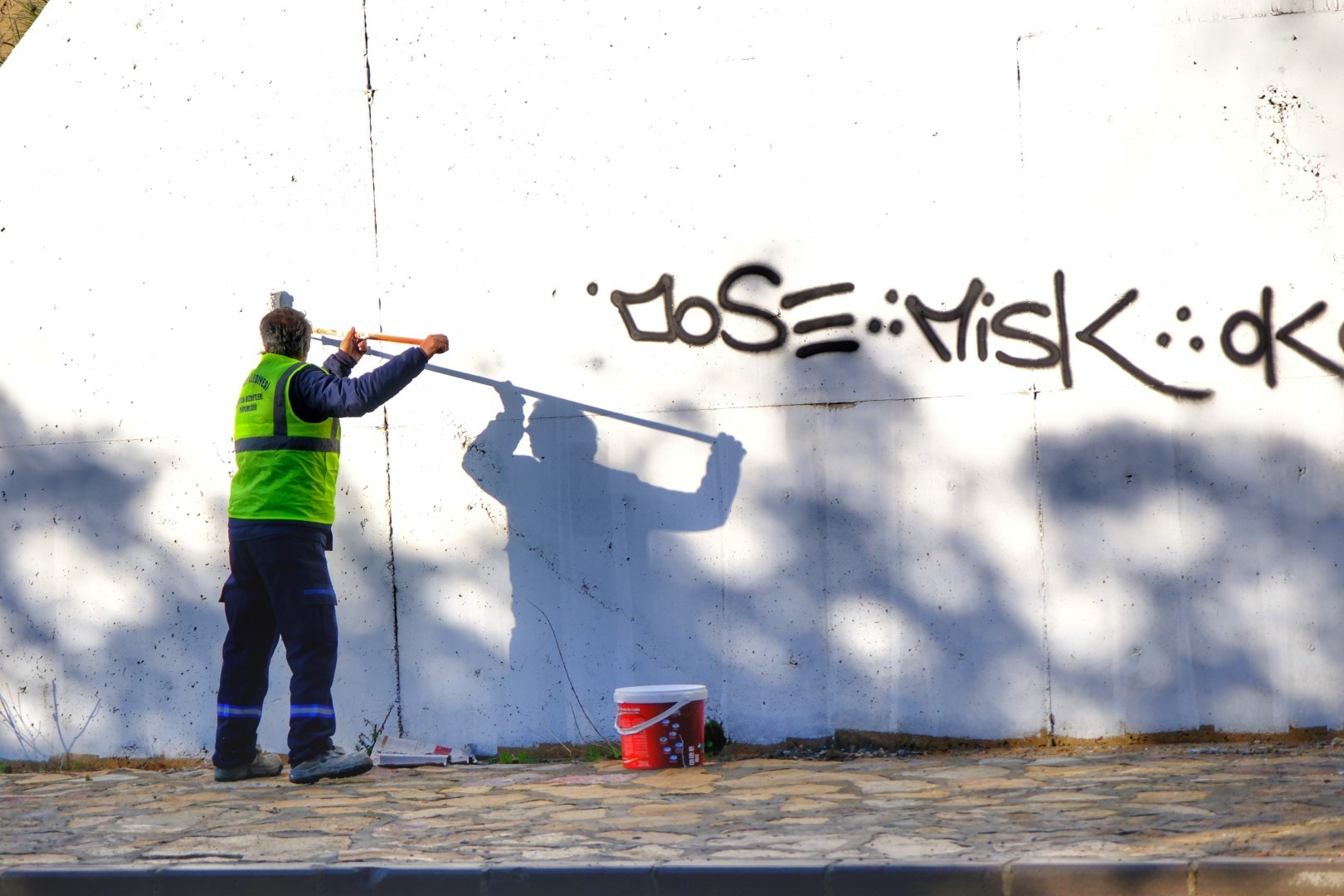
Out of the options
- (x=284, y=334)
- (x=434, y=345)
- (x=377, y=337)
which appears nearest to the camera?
(x=434, y=345)

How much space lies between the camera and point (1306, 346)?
5895mm

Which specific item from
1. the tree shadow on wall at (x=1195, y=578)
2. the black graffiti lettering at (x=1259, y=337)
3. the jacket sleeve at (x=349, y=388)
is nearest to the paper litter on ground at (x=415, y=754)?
the jacket sleeve at (x=349, y=388)

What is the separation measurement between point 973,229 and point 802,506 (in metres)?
1.37

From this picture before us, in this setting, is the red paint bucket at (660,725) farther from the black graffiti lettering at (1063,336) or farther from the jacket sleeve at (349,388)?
the black graffiti lettering at (1063,336)

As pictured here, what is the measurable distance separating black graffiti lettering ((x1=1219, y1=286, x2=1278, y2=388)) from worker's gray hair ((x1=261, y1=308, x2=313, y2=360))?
386cm

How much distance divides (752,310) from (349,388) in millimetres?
1746

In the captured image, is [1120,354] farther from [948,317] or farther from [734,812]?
[734,812]

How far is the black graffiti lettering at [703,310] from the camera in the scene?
636 centimetres

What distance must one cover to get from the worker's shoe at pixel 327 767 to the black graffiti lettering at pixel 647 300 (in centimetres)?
216

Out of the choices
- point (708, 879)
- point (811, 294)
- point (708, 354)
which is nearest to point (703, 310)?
point (708, 354)

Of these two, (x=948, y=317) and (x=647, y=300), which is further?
(x=647, y=300)

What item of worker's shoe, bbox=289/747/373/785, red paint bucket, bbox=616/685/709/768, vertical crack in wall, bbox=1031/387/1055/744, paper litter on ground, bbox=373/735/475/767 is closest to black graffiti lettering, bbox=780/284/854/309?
vertical crack in wall, bbox=1031/387/1055/744

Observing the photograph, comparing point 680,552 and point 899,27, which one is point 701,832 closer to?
point 680,552

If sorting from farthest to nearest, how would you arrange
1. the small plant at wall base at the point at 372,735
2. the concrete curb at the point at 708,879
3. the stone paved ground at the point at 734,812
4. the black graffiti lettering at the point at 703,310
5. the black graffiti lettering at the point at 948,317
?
the small plant at wall base at the point at 372,735 → the black graffiti lettering at the point at 703,310 → the black graffiti lettering at the point at 948,317 → the stone paved ground at the point at 734,812 → the concrete curb at the point at 708,879
